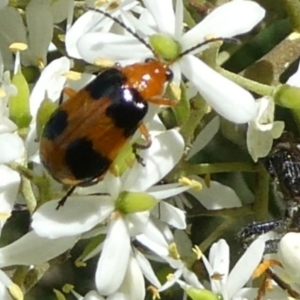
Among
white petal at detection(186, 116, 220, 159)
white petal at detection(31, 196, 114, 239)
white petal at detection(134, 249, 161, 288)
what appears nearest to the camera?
white petal at detection(31, 196, 114, 239)

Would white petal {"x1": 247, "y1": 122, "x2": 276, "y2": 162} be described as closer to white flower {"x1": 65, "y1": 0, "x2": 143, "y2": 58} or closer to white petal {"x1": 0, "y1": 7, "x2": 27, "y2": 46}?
white flower {"x1": 65, "y1": 0, "x2": 143, "y2": 58}

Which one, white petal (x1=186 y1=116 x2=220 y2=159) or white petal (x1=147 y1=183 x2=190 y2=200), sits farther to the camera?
white petal (x1=186 y1=116 x2=220 y2=159)

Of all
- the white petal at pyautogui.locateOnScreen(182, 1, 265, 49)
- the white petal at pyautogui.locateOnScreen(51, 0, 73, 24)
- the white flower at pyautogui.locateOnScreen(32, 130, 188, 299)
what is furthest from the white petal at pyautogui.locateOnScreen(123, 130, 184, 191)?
the white petal at pyautogui.locateOnScreen(51, 0, 73, 24)

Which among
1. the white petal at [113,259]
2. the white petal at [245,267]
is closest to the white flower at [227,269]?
the white petal at [245,267]

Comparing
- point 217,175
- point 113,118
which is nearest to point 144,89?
point 113,118

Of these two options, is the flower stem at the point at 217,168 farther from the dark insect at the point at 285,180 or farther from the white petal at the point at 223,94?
the white petal at the point at 223,94

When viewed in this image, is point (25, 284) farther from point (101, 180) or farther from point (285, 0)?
point (285, 0)

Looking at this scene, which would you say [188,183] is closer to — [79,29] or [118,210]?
[118,210]

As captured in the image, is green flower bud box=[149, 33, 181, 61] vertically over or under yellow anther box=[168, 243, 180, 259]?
over
